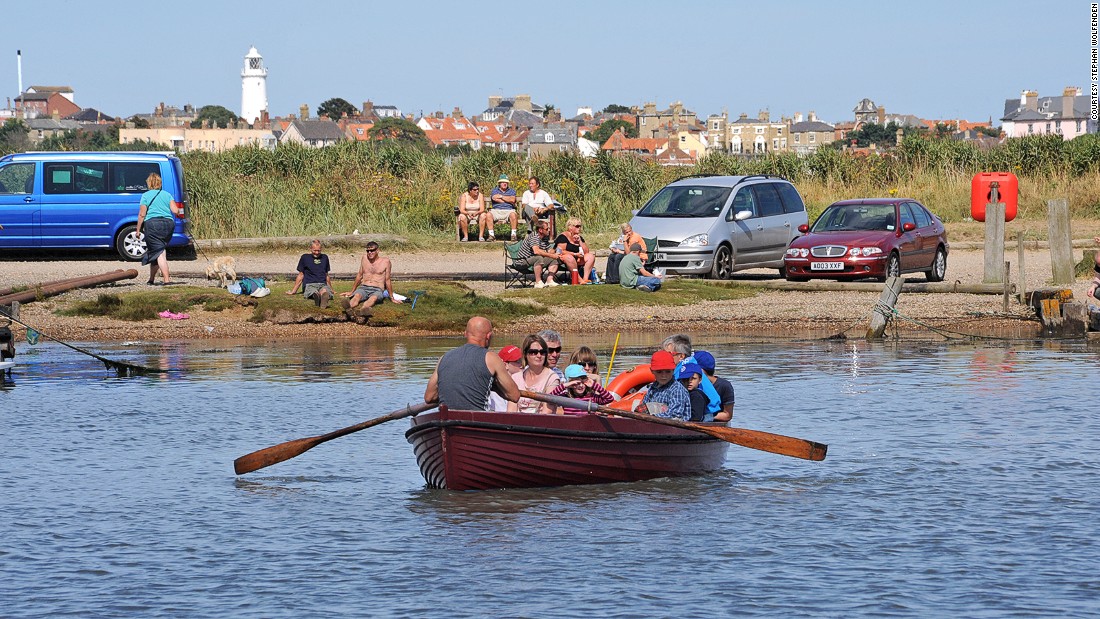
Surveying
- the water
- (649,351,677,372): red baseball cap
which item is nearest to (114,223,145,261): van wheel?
the water

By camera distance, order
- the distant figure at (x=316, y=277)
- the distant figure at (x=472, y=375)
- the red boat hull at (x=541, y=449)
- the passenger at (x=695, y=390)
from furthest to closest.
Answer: the distant figure at (x=316, y=277), the passenger at (x=695, y=390), the distant figure at (x=472, y=375), the red boat hull at (x=541, y=449)

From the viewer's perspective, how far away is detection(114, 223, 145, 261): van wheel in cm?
2939

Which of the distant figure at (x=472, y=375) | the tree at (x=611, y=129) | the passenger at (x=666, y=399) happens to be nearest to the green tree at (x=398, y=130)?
the tree at (x=611, y=129)

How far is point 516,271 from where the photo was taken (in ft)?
87.7

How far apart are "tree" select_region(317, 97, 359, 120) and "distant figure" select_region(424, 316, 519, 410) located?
14875 centimetres

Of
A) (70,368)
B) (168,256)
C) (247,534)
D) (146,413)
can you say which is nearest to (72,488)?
(247,534)

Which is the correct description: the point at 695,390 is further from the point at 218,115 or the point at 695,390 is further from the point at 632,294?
the point at 218,115

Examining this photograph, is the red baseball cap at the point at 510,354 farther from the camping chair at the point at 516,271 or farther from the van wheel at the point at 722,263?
the van wheel at the point at 722,263

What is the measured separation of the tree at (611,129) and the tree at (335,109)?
26.2 metres

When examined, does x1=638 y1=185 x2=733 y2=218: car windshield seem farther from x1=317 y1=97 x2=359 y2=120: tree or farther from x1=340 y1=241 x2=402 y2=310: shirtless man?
x1=317 y1=97 x2=359 y2=120: tree

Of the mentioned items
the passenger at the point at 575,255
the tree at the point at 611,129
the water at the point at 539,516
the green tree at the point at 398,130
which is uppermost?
the tree at the point at 611,129

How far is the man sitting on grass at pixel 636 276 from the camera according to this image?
24.9 metres

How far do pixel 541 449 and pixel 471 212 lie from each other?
2163 cm

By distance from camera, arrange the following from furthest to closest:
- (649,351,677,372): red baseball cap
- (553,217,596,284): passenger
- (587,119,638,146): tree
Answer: (587,119,638,146): tree, (553,217,596,284): passenger, (649,351,677,372): red baseball cap
